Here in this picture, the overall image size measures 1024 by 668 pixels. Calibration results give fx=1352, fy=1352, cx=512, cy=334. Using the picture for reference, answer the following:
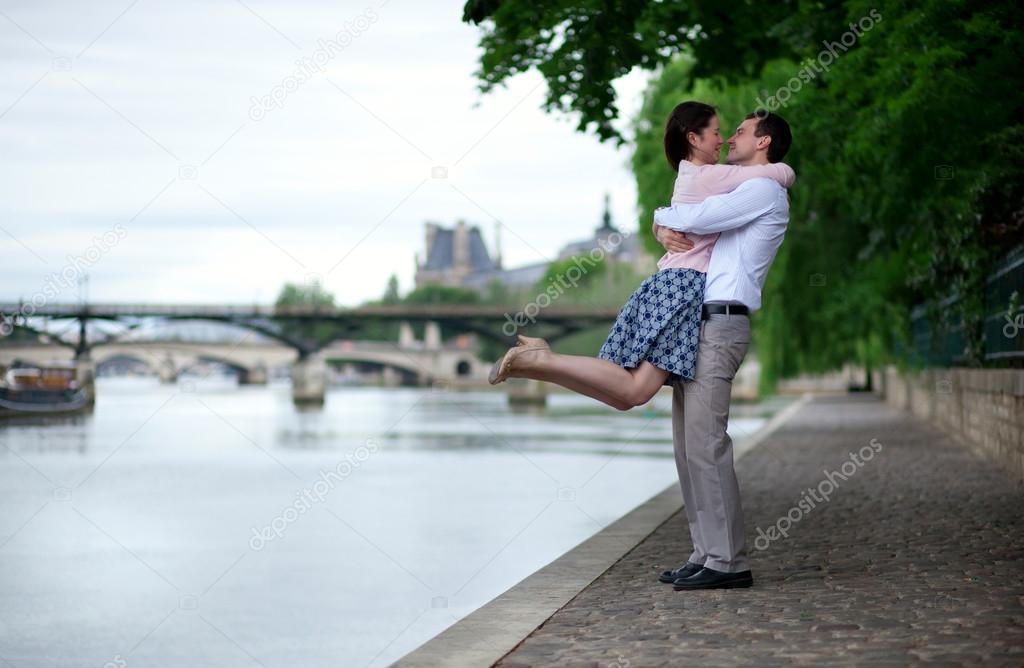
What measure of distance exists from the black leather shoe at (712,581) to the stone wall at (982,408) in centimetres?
568

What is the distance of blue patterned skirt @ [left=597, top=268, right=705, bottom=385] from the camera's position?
17.2 feet

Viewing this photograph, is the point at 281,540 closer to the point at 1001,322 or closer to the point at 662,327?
the point at 1001,322

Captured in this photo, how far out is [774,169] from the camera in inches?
212

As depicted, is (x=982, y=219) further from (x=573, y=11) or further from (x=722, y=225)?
(x=722, y=225)

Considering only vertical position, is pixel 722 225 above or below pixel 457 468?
above

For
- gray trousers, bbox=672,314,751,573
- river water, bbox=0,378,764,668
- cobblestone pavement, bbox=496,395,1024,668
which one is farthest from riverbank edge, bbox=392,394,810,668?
gray trousers, bbox=672,314,751,573

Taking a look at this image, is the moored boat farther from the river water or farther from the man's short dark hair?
the man's short dark hair

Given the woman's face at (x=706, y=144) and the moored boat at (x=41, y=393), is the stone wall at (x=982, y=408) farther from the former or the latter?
the moored boat at (x=41, y=393)

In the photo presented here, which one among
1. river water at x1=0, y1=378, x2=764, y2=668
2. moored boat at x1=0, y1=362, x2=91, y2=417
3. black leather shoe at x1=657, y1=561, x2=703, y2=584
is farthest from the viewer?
moored boat at x1=0, y1=362, x2=91, y2=417

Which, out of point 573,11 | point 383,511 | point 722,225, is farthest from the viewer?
point 383,511

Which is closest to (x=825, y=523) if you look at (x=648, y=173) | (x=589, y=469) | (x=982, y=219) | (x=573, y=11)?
(x=573, y=11)

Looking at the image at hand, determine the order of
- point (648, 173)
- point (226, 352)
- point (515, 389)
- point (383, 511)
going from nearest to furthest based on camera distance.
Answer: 1. point (383, 511)
2. point (648, 173)
3. point (515, 389)
4. point (226, 352)

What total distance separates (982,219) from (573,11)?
16.2 feet

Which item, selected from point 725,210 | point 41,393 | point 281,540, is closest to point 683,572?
point 725,210
